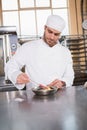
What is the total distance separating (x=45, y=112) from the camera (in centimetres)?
128

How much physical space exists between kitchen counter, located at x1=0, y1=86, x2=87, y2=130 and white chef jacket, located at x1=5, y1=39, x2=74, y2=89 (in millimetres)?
369

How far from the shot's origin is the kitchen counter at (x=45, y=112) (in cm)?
104

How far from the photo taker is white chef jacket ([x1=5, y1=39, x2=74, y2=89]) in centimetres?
217

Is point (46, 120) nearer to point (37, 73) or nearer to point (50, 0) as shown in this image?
point (37, 73)

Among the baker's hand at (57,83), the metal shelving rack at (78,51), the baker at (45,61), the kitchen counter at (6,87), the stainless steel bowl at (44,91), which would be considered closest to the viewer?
the stainless steel bowl at (44,91)

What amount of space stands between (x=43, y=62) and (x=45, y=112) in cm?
96

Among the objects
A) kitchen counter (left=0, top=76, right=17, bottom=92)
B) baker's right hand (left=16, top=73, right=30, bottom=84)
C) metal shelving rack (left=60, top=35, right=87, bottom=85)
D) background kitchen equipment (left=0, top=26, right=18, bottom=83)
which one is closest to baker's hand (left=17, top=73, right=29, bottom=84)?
baker's right hand (left=16, top=73, right=30, bottom=84)

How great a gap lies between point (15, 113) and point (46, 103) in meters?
0.27

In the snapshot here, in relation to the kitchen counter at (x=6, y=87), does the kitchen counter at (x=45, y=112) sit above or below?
above

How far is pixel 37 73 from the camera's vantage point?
2.19 meters

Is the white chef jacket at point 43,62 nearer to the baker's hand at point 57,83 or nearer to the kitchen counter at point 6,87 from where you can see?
the baker's hand at point 57,83

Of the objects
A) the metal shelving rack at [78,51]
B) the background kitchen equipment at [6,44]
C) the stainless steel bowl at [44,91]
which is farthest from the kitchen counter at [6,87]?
the stainless steel bowl at [44,91]

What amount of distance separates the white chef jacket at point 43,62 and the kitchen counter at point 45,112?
1.21ft

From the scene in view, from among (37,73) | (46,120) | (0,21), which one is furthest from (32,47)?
(0,21)
